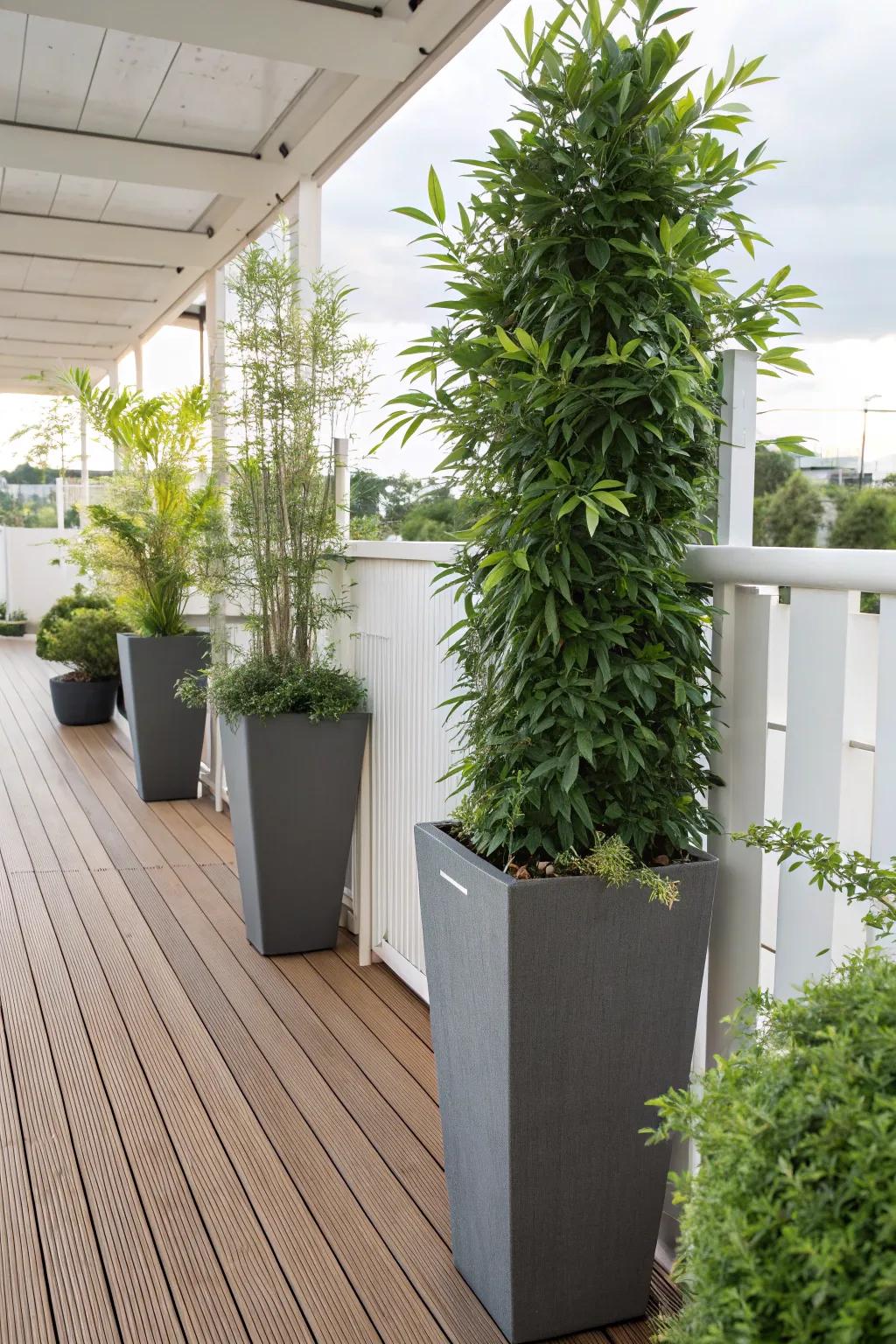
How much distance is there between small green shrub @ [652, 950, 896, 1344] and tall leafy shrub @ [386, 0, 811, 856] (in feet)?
2.47

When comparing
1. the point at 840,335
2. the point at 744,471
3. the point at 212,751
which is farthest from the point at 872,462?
the point at 744,471

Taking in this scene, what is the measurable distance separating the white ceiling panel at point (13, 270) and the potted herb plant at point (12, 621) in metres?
7.64

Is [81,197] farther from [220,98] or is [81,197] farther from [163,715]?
[163,715]

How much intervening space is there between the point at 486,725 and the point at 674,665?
1.03 ft

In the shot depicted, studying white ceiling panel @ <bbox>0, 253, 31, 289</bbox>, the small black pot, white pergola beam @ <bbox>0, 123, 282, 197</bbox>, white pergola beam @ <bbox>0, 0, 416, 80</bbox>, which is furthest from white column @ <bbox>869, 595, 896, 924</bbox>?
the small black pot

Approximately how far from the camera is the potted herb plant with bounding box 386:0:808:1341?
5.41 ft

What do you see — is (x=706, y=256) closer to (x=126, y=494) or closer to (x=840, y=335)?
(x=126, y=494)

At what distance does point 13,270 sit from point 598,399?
5970 millimetres

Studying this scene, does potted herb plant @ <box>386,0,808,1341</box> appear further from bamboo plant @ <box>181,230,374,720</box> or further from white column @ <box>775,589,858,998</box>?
bamboo plant @ <box>181,230,374,720</box>

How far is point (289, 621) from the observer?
367cm

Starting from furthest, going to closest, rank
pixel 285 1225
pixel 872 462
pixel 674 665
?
pixel 872 462
pixel 285 1225
pixel 674 665

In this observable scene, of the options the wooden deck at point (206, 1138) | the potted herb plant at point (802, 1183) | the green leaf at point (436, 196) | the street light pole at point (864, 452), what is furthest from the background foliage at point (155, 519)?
the potted herb plant at point (802, 1183)

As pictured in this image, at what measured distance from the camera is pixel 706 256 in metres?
1.72

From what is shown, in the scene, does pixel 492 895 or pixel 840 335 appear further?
pixel 840 335
